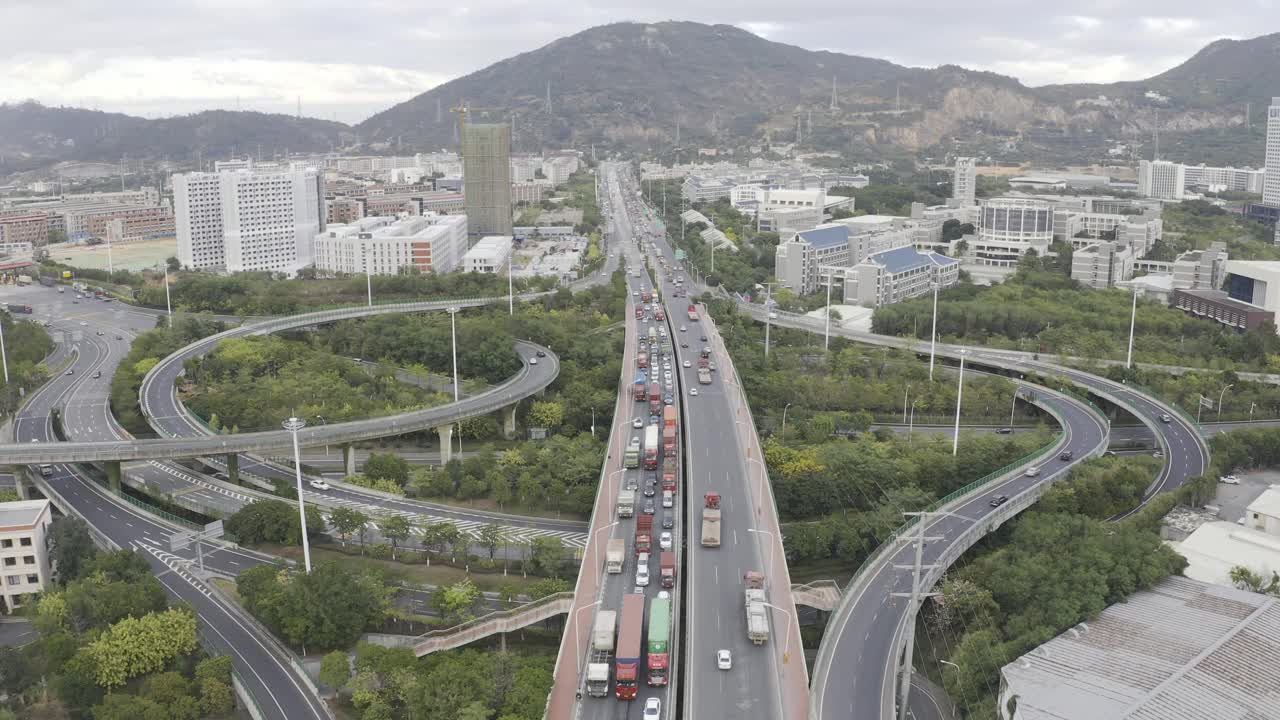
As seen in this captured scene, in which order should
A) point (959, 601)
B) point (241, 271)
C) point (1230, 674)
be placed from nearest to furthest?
point (1230, 674), point (959, 601), point (241, 271)

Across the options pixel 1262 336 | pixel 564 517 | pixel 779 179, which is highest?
pixel 779 179

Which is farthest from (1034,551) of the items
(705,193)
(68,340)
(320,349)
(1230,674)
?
(705,193)

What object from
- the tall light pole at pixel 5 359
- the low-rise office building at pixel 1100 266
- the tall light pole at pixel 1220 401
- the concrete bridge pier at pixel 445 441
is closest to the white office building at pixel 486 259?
the tall light pole at pixel 5 359

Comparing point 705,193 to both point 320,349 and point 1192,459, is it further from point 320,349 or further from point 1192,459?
point 1192,459

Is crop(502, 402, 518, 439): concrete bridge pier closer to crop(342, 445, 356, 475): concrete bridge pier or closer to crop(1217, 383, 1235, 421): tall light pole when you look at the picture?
crop(342, 445, 356, 475): concrete bridge pier

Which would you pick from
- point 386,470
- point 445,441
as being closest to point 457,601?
point 386,470

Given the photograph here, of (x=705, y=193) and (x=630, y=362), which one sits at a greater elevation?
(x=705, y=193)

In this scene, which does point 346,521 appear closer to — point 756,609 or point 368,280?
point 756,609

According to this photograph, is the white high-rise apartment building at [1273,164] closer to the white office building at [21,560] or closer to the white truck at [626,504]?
the white truck at [626,504]
